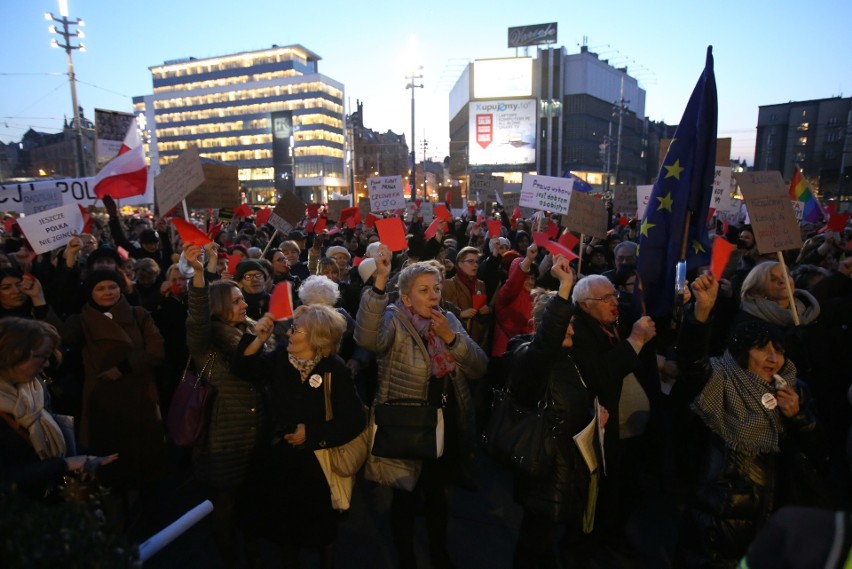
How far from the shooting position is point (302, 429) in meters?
2.84

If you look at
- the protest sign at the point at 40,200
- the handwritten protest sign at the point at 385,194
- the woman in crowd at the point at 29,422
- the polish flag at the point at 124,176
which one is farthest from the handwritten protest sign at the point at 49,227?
the handwritten protest sign at the point at 385,194

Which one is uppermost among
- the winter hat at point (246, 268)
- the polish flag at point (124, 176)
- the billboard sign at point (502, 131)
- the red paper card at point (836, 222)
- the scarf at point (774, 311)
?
the billboard sign at point (502, 131)

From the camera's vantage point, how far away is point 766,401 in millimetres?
2471

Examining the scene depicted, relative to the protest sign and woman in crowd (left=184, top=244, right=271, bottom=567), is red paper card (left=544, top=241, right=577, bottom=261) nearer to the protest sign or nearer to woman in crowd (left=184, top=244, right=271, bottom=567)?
woman in crowd (left=184, top=244, right=271, bottom=567)

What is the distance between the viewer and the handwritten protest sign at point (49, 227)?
18.4 feet

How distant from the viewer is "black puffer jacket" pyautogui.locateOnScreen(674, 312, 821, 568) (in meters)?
2.46

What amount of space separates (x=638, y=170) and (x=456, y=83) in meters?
35.1

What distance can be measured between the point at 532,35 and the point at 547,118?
38.8 feet

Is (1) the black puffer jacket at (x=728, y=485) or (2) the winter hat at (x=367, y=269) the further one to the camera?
(2) the winter hat at (x=367, y=269)

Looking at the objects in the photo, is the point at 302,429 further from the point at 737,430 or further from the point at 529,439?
the point at 737,430

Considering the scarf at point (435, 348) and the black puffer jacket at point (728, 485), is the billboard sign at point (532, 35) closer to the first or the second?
the scarf at point (435, 348)

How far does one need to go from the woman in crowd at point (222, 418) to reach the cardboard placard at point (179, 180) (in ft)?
6.17

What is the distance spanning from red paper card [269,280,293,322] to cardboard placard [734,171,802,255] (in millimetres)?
3274

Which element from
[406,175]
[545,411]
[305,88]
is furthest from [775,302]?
[406,175]
